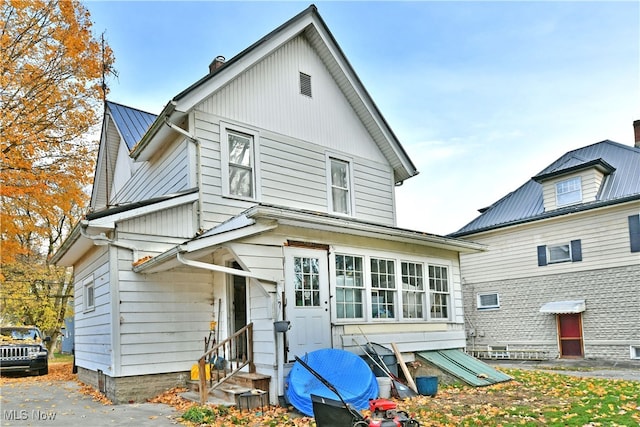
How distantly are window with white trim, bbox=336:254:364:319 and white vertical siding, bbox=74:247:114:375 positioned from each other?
4338mm

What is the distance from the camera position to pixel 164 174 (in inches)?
460

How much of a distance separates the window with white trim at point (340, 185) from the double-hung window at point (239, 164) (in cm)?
245

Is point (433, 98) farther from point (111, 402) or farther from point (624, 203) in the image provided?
point (111, 402)

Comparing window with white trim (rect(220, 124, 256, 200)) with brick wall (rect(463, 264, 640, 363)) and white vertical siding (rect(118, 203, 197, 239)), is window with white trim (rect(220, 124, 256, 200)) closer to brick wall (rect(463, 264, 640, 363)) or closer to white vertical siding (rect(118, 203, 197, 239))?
white vertical siding (rect(118, 203, 197, 239))

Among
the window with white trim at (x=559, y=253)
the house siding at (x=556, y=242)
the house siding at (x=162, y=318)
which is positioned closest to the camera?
the house siding at (x=162, y=318)

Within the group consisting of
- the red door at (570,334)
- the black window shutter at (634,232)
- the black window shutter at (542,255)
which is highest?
the black window shutter at (634,232)

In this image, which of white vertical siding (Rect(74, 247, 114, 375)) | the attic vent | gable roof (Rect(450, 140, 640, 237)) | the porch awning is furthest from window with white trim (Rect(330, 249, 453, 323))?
gable roof (Rect(450, 140, 640, 237))

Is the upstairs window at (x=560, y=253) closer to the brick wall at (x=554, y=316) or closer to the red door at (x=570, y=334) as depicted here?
the brick wall at (x=554, y=316)

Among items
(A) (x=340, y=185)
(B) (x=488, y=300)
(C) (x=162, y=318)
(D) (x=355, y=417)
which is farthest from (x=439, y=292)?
(B) (x=488, y=300)

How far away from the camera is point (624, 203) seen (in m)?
16.2

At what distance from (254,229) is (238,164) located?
3.09m
